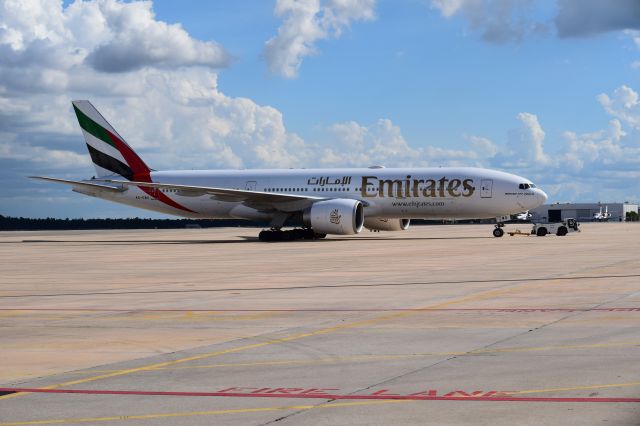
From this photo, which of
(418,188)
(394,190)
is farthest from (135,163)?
(418,188)

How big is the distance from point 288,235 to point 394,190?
6685mm

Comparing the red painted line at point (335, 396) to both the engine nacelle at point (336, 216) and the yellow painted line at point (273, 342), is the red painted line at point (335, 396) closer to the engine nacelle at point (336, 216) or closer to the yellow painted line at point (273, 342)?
the yellow painted line at point (273, 342)

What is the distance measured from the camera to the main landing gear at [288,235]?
52.3 meters

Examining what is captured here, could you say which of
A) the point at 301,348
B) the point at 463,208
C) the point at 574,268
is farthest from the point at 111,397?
the point at 463,208

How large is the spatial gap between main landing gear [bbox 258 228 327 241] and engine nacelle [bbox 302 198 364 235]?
284 cm

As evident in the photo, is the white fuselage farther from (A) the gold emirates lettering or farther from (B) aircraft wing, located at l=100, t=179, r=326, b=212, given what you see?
(B) aircraft wing, located at l=100, t=179, r=326, b=212

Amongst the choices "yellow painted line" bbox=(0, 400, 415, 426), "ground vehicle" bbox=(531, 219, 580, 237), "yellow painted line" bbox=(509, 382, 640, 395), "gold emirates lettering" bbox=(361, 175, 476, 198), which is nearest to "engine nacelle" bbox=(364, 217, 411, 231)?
"gold emirates lettering" bbox=(361, 175, 476, 198)

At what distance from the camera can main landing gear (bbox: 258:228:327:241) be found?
52.3 metres

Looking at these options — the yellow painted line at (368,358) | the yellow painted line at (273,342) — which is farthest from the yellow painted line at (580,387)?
the yellow painted line at (273,342)

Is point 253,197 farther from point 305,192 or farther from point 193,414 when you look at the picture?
point 193,414

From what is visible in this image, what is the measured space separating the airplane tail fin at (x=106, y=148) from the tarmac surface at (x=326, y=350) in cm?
3516

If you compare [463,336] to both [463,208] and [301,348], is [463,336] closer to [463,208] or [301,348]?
[301,348]

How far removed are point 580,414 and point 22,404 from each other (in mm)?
4662

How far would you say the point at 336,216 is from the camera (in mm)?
48281
